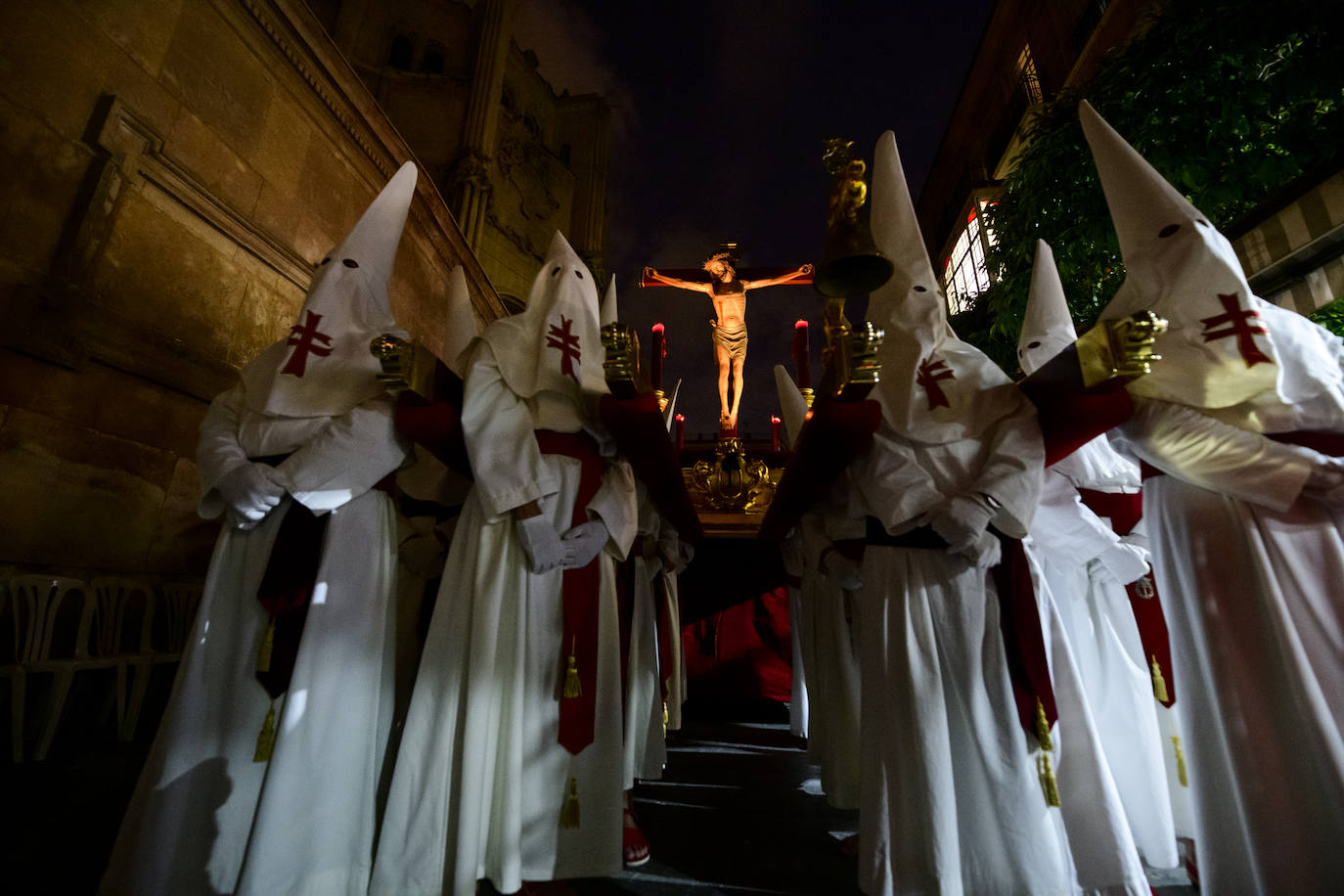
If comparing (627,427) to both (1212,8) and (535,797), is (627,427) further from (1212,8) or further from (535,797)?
(1212,8)

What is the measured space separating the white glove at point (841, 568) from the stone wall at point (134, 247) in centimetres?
406

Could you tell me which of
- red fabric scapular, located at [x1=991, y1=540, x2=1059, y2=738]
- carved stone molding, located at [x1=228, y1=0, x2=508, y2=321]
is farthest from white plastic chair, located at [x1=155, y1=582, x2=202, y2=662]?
carved stone molding, located at [x1=228, y1=0, x2=508, y2=321]

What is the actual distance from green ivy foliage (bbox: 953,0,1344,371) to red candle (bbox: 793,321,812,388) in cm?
220

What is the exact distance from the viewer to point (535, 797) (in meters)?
1.78

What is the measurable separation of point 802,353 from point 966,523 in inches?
129

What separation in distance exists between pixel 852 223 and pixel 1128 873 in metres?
2.18

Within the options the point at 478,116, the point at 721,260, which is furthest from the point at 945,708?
the point at 478,116

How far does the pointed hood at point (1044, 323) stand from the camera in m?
2.87

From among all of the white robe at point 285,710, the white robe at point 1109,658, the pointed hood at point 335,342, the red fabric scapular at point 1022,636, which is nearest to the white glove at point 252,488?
the white robe at point 285,710

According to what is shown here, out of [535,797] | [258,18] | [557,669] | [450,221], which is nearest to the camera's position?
[535,797]

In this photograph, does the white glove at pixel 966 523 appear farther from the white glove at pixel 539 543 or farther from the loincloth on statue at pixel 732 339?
the loincloth on statue at pixel 732 339

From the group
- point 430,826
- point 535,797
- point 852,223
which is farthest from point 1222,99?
point 430,826

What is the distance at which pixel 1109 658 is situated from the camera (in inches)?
90.0

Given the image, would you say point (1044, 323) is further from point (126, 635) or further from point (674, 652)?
point (126, 635)
